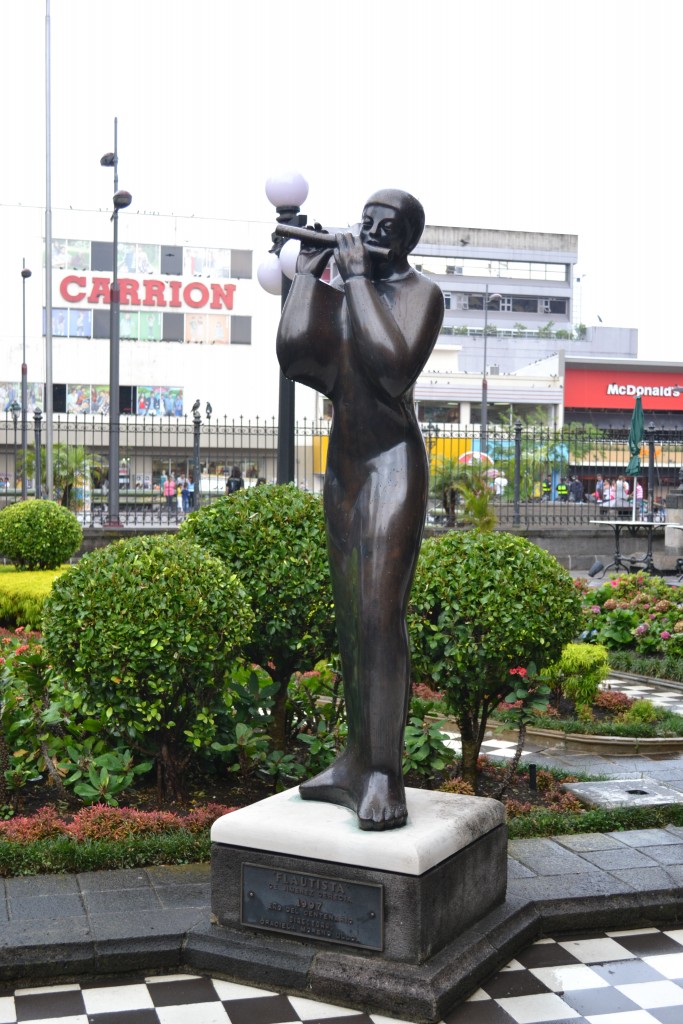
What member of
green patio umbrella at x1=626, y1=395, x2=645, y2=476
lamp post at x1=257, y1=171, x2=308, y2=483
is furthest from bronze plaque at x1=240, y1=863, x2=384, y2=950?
green patio umbrella at x1=626, y1=395, x2=645, y2=476

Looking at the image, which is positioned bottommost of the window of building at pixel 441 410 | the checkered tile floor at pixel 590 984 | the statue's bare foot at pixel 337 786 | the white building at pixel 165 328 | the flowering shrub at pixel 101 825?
the checkered tile floor at pixel 590 984

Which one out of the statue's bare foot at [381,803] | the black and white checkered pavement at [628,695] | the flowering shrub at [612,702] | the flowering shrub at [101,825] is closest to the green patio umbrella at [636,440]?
the black and white checkered pavement at [628,695]

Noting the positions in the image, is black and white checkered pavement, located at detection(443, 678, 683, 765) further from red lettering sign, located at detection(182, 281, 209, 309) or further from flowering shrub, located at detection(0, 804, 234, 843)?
red lettering sign, located at detection(182, 281, 209, 309)

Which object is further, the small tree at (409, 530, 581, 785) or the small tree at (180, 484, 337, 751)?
the small tree at (180, 484, 337, 751)

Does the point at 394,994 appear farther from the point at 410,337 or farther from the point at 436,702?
the point at 436,702

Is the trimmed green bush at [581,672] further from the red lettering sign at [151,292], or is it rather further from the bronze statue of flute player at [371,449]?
the red lettering sign at [151,292]

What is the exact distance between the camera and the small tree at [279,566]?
235 inches

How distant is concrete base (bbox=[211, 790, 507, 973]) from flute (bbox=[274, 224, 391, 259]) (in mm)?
2044

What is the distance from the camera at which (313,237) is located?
4.07 meters

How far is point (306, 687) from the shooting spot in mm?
6402

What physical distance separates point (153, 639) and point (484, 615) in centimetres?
168

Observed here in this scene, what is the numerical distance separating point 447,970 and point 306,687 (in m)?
2.80

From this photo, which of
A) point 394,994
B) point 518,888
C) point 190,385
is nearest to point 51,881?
point 394,994

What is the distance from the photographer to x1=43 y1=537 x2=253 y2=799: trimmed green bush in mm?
5160
